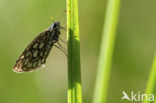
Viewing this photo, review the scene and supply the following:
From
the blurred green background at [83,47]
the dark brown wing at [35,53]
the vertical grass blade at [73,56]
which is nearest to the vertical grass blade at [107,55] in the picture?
the vertical grass blade at [73,56]

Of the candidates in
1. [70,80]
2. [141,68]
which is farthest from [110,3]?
[141,68]

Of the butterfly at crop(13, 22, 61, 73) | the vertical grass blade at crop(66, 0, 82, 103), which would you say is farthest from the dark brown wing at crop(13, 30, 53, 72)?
the vertical grass blade at crop(66, 0, 82, 103)

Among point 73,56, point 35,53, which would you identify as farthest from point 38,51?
point 73,56

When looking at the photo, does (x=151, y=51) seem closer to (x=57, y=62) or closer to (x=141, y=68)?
(x=141, y=68)

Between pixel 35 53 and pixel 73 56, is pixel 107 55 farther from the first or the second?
pixel 35 53

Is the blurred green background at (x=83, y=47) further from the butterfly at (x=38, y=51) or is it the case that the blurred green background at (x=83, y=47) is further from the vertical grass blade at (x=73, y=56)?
the vertical grass blade at (x=73, y=56)
